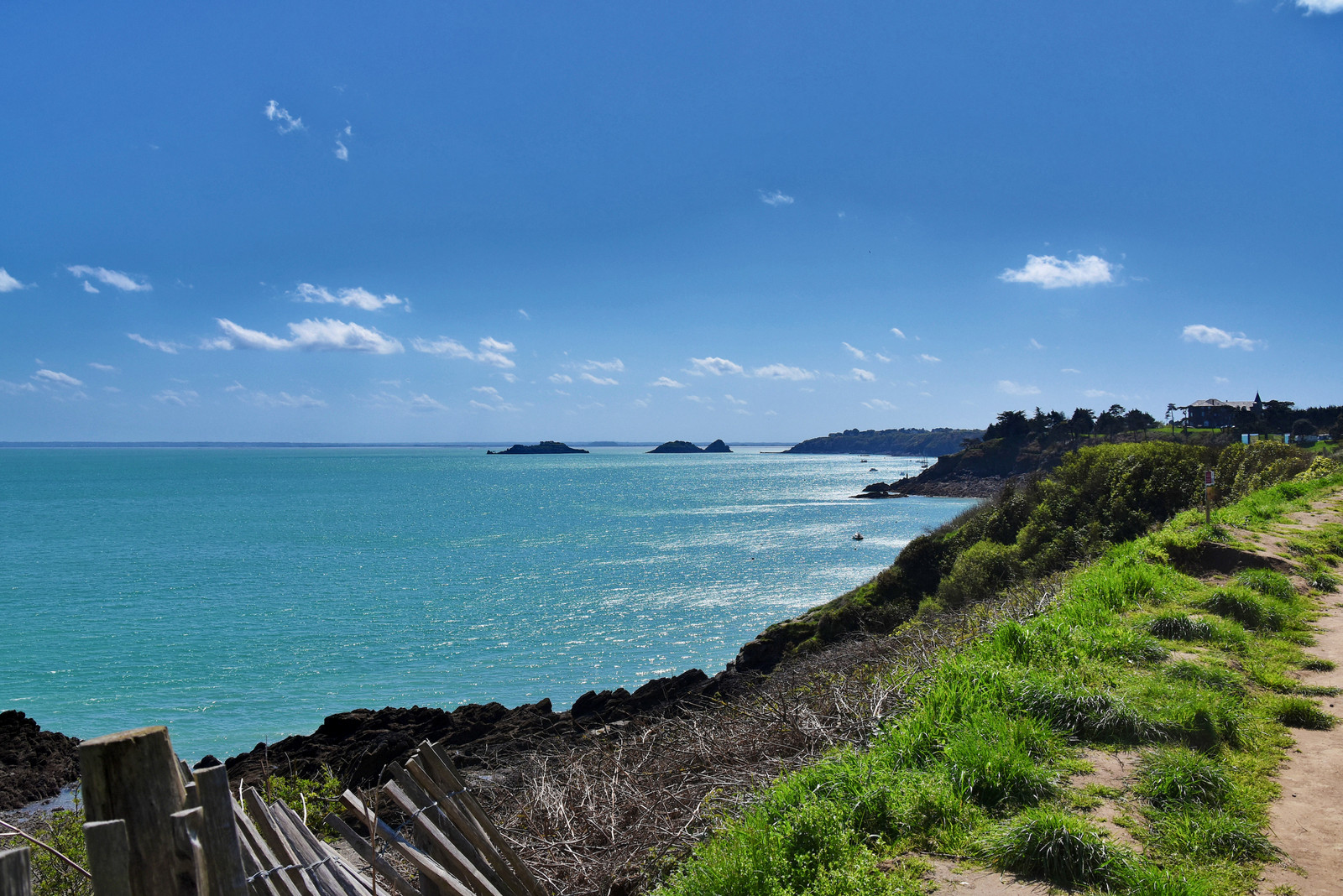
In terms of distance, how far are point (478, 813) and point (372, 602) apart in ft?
106

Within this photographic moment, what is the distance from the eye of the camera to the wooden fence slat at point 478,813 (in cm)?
428

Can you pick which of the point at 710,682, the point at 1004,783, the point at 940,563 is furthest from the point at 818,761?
the point at 940,563

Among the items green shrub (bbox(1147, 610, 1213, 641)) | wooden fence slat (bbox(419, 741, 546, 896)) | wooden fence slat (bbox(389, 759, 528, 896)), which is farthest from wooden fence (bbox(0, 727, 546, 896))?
green shrub (bbox(1147, 610, 1213, 641))

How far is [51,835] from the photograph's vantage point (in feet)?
24.6

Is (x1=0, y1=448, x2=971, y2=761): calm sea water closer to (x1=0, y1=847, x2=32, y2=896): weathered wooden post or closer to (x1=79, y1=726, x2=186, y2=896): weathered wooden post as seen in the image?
(x1=79, y1=726, x2=186, y2=896): weathered wooden post

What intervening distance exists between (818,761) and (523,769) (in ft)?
15.7

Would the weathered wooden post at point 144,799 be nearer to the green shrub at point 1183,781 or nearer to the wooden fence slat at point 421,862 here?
the wooden fence slat at point 421,862

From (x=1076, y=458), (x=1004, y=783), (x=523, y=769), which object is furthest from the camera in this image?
(x=1076, y=458)

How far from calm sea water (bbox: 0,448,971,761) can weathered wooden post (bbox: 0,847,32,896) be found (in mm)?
18140

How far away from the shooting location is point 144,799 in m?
2.19

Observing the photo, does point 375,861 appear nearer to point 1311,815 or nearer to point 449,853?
point 449,853

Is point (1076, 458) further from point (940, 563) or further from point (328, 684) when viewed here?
point (328, 684)

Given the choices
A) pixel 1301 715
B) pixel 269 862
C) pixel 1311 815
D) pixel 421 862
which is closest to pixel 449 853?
pixel 421 862

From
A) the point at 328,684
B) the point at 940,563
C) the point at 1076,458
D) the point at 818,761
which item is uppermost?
the point at 1076,458
